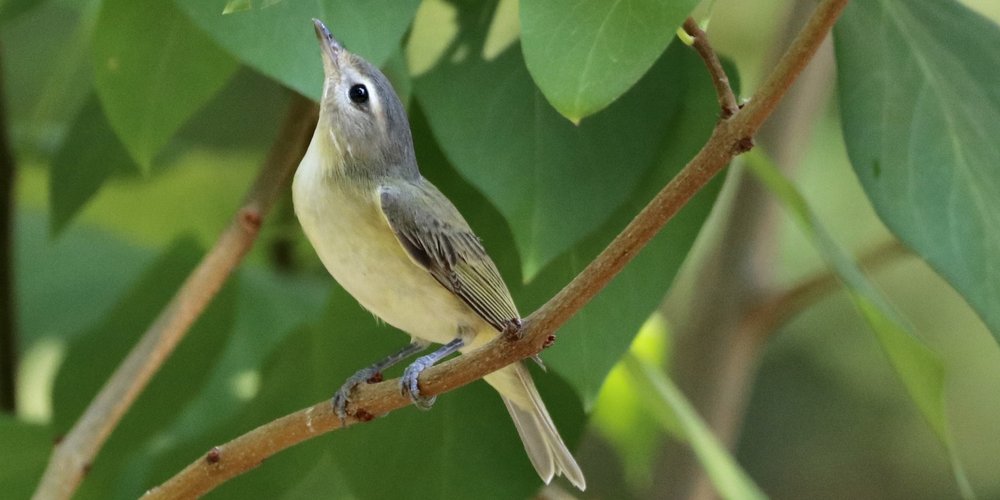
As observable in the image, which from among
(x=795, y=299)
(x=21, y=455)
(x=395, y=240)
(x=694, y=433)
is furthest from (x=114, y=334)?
(x=795, y=299)

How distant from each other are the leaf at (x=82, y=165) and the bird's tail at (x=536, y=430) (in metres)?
0.67

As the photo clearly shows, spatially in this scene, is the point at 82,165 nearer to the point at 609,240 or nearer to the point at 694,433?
the point at 609,240

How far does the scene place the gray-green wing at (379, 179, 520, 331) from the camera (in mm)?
1438

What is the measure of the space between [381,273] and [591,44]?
47 cm

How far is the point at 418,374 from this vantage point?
1.20 metres

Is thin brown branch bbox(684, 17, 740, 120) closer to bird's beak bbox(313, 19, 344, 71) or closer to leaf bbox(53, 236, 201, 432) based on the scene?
bird's beak bbox(313, 19, 344, 71)

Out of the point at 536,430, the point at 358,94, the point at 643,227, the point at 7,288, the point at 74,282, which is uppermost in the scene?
the point at 643,227

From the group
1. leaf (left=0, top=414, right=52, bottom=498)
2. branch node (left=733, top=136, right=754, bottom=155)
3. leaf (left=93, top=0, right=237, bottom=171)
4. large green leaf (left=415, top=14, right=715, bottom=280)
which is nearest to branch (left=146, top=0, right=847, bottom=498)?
branch node (left=733, top=136, right=754, bottom=155)

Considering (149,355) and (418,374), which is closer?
(418,374)

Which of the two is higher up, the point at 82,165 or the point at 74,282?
the point at 82,165

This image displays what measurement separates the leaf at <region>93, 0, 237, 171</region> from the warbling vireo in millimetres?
154

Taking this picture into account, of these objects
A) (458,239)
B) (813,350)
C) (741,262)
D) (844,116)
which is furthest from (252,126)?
(813,350)

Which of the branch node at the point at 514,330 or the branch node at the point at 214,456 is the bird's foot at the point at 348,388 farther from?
the branch node at the point at 514,330

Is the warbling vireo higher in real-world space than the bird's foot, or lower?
higher
